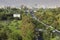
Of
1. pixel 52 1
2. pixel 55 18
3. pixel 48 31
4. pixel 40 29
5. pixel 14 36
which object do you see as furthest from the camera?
pixel 52 1

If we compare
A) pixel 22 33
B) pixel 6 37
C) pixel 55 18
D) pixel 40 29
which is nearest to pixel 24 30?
pixel 22 33

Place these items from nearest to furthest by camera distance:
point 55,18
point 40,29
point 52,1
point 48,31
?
point 48,31 < point 40,29 < point 55,18 < point 52,1

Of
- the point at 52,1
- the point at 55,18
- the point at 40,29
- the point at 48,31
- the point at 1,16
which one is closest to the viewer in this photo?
the point at 48,31

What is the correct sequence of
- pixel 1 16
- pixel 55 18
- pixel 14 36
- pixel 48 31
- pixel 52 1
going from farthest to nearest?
pixel 52 1 < pixel 1 16 < pixel 55 18 < pixel 48 31 < pixel 14 36

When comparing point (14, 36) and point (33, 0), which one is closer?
point (14, 36)

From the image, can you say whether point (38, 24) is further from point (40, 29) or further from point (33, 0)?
point (33, 0)

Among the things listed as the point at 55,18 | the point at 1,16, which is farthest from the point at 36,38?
the point at 1,16

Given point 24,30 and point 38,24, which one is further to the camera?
point 38,24

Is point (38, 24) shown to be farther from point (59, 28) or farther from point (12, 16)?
point (12, 16)
